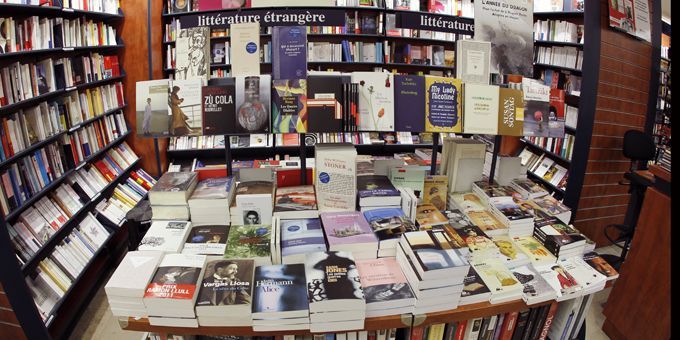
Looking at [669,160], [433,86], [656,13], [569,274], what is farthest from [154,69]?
[656,13]

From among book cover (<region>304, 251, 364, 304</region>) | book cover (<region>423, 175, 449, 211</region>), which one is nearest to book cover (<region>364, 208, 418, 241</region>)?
book cover (<region>304, 251, 364, 304</region>)

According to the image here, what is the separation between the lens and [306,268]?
1.57 m

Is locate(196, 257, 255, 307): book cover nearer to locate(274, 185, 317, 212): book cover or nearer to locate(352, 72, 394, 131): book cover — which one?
locate(274, 185, 317, 212): book cover

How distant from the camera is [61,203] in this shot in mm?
2957

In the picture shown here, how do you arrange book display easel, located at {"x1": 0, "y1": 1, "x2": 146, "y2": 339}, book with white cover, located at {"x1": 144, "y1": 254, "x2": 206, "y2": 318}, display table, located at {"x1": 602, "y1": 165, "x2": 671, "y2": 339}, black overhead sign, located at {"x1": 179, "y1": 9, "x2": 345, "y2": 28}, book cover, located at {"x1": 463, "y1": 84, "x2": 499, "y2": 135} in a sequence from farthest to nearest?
black overhead sign, located at {"x1": 179, "y1": 9, "x2": 345, "y2": 28} → book display easel, located at {"x1": 0, "y1": 1, "x2": 146, "y2": 339} → book cover, located at {"x1": 463, "y1": 84, "x2": 499, "y2": 135} → book with white cover, located at {"x1": 144, "y1": 254, "x2": 206, "y2": 318} → display table, located at {"x1": 602, "y1": 165, "x2": 671, "y2": 339}

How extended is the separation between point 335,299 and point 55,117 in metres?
2.85

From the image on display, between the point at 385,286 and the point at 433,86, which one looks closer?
the point at 385,286

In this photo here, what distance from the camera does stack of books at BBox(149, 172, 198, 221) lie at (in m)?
1.90

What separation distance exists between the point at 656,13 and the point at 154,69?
530cm

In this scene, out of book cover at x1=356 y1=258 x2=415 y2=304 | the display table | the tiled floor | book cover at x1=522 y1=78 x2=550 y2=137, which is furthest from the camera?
the tiled floor

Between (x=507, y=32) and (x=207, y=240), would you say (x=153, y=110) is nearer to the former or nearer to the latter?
(x=207, y=240)

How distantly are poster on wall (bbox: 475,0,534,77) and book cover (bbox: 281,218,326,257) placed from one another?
4.70 ft

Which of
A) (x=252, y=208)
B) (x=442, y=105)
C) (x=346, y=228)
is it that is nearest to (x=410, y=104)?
(x=442, y=105)

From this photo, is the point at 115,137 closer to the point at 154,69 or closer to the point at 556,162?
the point at 154,69
